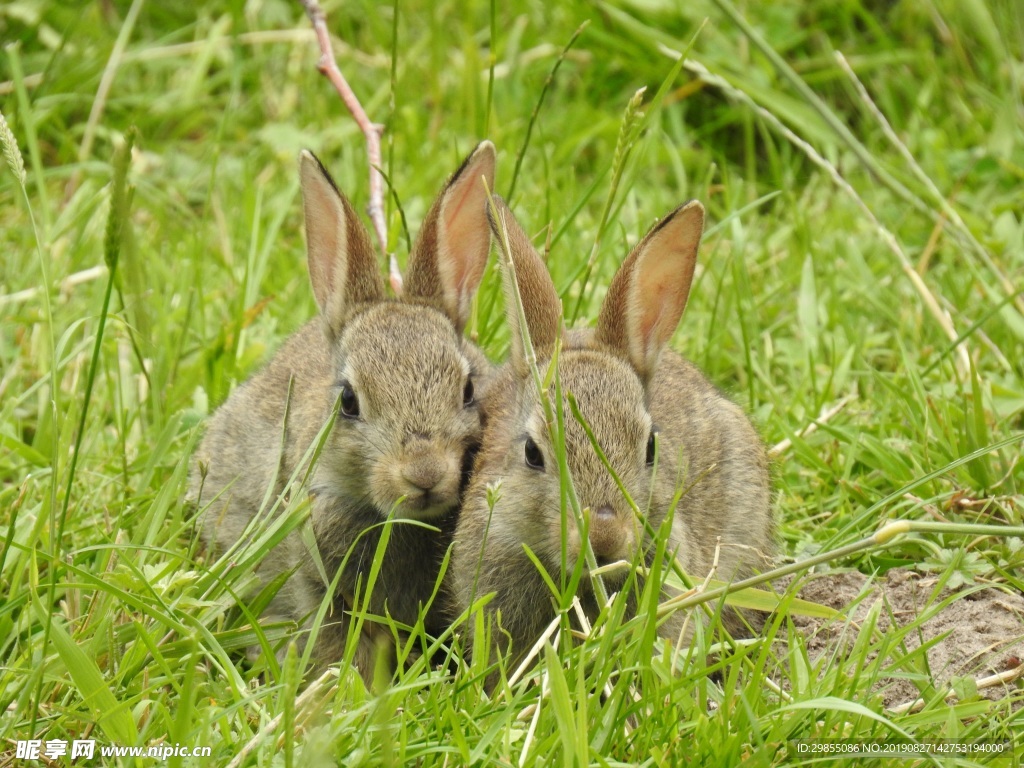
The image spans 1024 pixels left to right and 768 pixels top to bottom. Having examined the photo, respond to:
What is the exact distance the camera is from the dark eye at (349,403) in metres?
4.50

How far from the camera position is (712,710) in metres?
3.64

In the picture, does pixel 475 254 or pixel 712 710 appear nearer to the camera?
pixel 712 710

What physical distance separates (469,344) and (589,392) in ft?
3.24

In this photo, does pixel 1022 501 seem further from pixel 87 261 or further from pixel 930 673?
pixel 87 261

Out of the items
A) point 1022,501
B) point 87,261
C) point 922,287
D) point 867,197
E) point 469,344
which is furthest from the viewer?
point 867,197

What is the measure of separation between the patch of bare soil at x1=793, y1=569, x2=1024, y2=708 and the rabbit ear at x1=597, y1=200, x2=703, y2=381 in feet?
3.17

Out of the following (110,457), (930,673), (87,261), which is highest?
(87,261)

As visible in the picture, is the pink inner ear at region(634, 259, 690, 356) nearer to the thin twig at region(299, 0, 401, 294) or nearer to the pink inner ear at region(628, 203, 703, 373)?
Answer: the pink inner ear at region(628, 203, 703, 373)

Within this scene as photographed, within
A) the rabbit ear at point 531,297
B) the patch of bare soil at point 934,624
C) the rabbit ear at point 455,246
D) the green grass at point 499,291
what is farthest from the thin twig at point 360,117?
the patch of bare soil at point 934,624

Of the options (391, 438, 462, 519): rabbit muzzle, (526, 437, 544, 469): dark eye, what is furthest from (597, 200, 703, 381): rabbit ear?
(391, 438, 462, 519): rabbit muzzle

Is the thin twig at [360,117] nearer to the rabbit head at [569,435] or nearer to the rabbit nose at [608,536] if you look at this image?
the rabbit head at [569,435]

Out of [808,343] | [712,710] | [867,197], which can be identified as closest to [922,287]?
[808,343]

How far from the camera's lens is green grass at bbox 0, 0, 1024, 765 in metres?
3.46

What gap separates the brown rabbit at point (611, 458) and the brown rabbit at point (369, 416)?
0.64 feet
